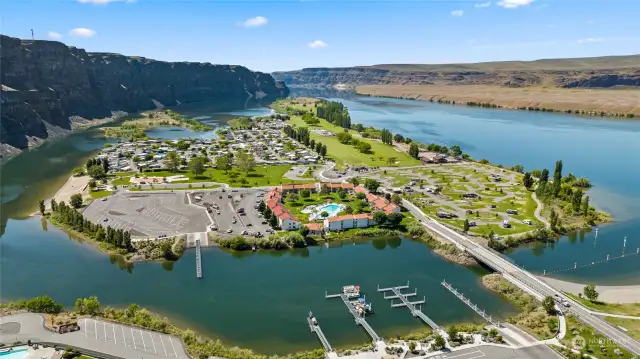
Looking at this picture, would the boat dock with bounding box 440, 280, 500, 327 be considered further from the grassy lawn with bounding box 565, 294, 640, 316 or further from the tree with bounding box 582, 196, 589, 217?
the tree with bounding box 582, 196, 589, 217

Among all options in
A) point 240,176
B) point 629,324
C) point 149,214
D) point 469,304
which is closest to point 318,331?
point 469,304

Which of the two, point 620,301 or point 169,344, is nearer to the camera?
point 169,344

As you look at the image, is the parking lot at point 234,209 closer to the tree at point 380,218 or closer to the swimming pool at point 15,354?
the tree at point 380,218

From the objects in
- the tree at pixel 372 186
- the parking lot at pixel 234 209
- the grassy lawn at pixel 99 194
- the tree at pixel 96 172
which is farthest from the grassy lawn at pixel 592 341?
the tree at pixel 96 172

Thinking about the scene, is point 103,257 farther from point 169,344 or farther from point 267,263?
point 169,344

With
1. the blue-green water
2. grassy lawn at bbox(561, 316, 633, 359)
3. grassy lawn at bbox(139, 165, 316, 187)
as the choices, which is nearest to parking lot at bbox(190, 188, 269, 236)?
grassy lawn at bbox(139, 165, 316, 187)

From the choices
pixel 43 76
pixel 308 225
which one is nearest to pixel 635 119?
pixel 308 225
